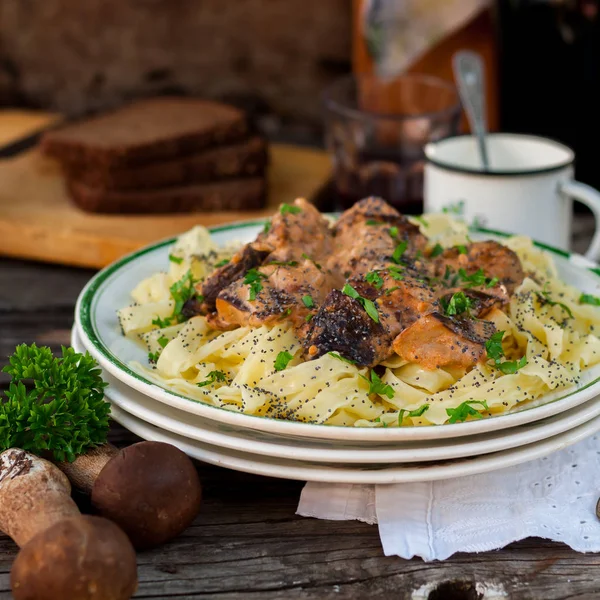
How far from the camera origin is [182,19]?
6094mm

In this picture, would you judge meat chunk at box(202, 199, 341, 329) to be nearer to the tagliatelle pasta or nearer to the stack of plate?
the tagliatelle pasta

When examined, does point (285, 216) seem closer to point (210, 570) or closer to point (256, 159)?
point (210, 570)

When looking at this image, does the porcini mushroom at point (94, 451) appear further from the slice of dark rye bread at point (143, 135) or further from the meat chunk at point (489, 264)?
the slice of dark rye bread at point (143, 135)

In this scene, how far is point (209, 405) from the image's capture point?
2312 mm

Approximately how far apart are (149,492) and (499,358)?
→ 1.07m

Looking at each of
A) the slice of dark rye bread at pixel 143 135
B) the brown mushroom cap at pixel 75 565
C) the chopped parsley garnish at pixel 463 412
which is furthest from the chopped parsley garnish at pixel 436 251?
the slice of dark rye bread at pixel 143 135

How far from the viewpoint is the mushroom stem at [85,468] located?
2371 millimetres

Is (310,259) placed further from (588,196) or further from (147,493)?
(588,196)

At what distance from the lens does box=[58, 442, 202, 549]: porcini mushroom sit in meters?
2.17

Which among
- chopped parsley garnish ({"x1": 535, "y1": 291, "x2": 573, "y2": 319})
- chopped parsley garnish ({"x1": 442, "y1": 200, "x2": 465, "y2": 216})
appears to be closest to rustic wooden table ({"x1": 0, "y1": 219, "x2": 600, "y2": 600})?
chopped parsley garnish ({"x1": 535, "y1": 291, "x2": 573, "y2": 319})

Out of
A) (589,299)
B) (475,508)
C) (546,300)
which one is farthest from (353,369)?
(589,299)

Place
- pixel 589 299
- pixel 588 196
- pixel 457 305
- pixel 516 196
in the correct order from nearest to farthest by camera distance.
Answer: pixel 457 305
pixel 589 299
pixel 588 196
pixel 516 196

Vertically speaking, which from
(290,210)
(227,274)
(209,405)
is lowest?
(209,405)

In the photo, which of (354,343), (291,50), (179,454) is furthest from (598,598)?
(291,50)
